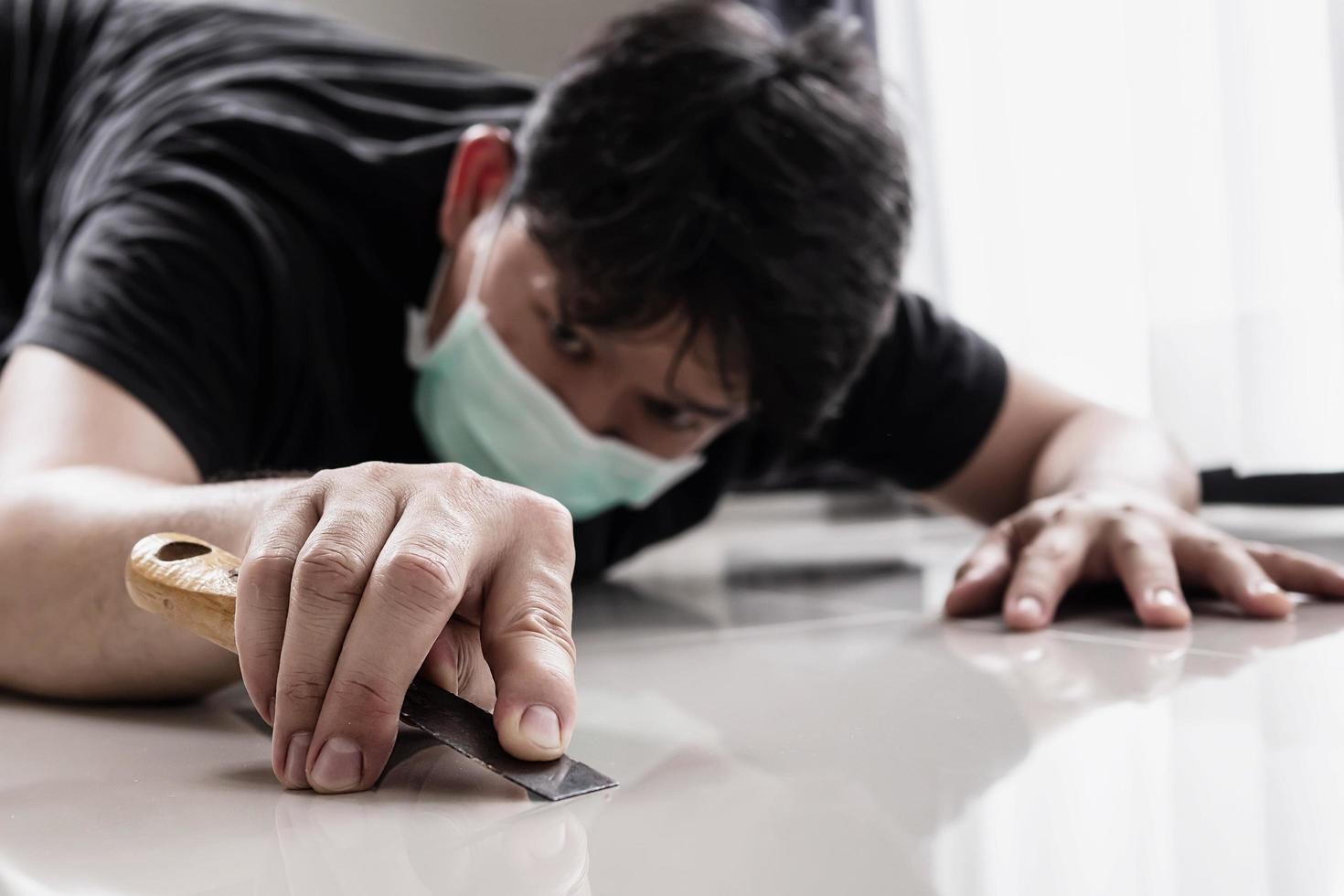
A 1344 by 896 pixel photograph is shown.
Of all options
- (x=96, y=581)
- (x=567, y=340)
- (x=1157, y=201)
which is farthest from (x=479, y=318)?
(x=1157, y=201)

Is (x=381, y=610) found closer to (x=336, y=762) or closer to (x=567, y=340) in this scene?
(x=336, y=762)

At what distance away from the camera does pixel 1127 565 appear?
950 millimetres

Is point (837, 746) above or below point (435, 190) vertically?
below

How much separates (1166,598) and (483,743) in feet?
1.99

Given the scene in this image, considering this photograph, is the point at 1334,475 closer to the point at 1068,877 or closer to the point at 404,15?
the point at 1068,877

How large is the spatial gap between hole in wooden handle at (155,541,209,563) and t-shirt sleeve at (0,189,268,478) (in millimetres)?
364

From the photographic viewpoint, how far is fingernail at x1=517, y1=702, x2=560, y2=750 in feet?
1.61

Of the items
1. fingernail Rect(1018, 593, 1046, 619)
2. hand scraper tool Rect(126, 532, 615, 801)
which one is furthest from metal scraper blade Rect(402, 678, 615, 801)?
fingernail Rect(1018, 593, 1046, 619)

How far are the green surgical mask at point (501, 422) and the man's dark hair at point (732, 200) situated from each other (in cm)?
9

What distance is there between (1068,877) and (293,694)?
0.31 meters

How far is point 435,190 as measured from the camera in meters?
1.30

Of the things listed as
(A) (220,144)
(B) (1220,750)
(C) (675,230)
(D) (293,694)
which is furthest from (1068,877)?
(A) (220,144)

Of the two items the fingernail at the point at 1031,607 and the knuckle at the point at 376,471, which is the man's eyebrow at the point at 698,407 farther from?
the knuckle at the point at 376,471

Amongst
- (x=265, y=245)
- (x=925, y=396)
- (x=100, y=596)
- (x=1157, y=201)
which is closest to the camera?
(x=100, y=596)
